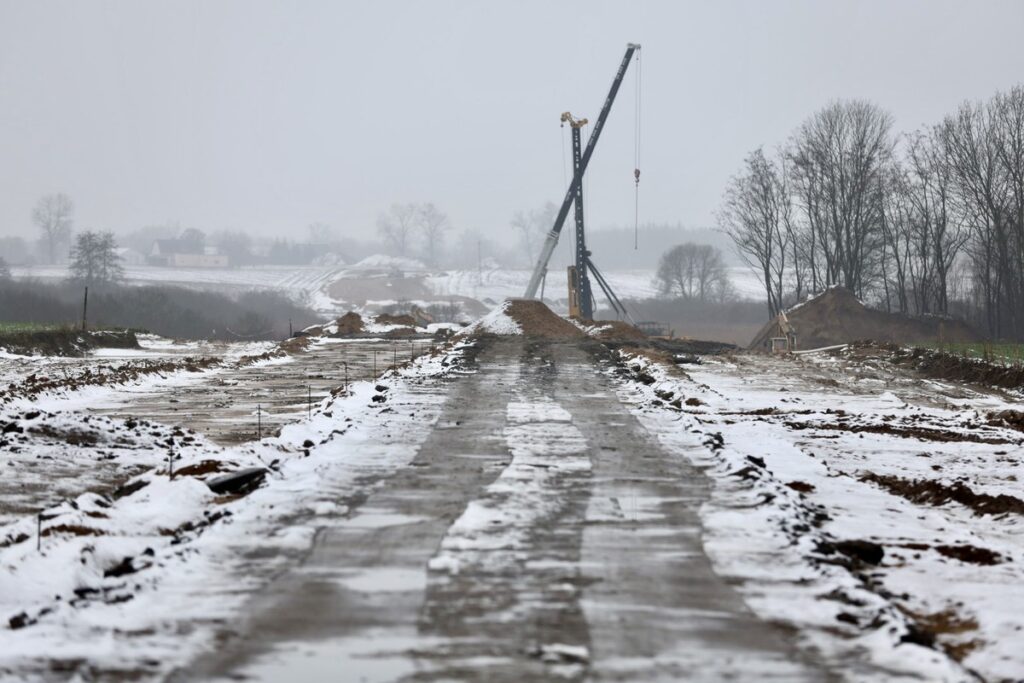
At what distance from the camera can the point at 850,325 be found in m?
57.8

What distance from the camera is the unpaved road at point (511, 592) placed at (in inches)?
215

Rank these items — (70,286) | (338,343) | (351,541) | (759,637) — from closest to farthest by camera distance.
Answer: (759,637), (351,541), (338,343), (70,286)

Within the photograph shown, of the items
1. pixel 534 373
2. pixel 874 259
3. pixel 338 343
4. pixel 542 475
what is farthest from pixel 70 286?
pixel 542 475

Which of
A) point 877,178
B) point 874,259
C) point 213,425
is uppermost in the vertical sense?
point 877,178

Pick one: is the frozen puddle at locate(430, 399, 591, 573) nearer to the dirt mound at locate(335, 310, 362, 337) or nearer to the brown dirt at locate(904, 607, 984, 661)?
the brown dirt at locate(904, 607, 984, 661)

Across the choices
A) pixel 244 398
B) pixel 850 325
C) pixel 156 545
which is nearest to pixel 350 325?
pixel 850 325

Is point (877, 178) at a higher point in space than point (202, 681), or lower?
higher

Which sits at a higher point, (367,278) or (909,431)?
(367,278)

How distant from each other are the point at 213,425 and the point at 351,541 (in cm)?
1062

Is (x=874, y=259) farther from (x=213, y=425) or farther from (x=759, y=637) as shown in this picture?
(x=759, y=637)

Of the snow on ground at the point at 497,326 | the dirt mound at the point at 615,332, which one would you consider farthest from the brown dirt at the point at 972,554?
the snow on ground at the point at 497,326

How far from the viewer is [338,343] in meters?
52.1

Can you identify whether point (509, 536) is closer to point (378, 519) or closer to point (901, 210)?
point (378, 519)

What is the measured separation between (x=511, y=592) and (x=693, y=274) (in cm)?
13217
